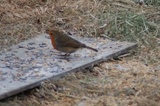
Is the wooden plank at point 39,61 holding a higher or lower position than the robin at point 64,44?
lower

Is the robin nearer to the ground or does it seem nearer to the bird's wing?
the bird's wing

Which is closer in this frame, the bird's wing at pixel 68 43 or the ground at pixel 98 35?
the ground at pixel 98 35

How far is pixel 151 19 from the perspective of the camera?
664 cm

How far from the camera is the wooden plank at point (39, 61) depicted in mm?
4562

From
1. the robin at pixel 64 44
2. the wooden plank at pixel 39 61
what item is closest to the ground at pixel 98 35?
the wooden plank at pixel 39 61

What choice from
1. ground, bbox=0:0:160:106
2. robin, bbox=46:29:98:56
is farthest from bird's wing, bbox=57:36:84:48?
ground, bbox=0:0:160:106

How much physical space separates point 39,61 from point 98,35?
4.03 ft

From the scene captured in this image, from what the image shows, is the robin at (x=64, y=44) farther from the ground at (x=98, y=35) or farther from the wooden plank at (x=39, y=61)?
the ground at (x=98, y=35)

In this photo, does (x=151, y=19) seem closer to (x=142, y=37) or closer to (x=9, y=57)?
(x=142, y=37)

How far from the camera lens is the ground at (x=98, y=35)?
452 centimetres

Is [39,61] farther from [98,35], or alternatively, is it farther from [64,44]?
[98,35]

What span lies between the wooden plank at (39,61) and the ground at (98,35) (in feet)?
0.24

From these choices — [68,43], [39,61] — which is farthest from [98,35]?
[39,61]

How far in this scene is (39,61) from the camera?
5.14 m
